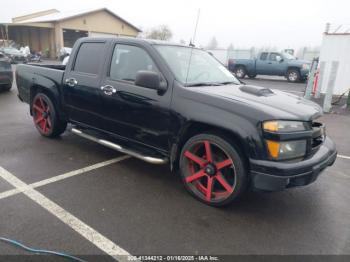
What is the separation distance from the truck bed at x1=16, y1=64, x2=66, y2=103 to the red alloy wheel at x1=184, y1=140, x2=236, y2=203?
9.12 feet

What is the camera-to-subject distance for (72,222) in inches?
119

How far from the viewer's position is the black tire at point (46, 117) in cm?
531

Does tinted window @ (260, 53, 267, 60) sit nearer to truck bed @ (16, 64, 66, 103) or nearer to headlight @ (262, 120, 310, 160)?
truck bed @ (16, 64, 66, 103)

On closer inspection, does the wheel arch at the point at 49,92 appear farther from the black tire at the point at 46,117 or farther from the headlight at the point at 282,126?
the headlight at the point at 282,126

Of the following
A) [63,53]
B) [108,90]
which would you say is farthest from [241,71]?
[108,90]

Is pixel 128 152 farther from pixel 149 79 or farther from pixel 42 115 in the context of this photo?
pixel 42 115

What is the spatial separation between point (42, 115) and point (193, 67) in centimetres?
310

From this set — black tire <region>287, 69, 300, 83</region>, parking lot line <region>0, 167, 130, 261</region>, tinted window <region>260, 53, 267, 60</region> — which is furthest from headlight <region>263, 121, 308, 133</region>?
tinted window <region>260, 53, 267, 60</region>

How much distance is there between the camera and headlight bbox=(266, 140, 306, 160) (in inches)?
116

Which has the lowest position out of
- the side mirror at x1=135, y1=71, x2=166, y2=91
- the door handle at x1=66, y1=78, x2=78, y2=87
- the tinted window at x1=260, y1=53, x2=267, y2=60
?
the door handle at x1=66, y1=78, x2=78, y2=87

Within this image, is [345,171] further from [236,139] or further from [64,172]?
[64,172]

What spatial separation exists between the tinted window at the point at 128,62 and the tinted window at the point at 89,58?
31 centimetres

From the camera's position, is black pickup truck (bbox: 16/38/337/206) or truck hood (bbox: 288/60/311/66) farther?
truck hood (bbox: 288/60/311/66)

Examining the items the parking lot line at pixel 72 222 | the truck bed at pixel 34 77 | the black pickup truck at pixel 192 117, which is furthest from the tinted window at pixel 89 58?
the parking lot line at pixel 72 222
